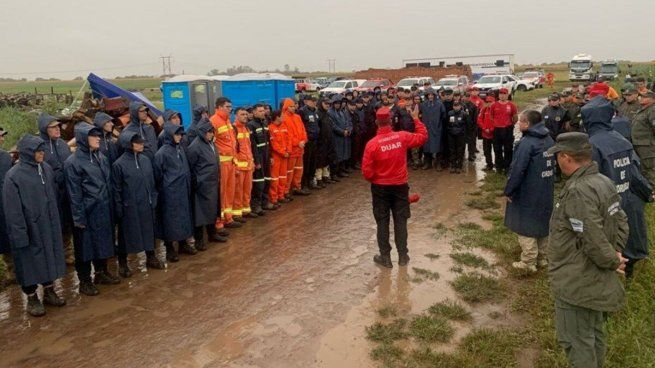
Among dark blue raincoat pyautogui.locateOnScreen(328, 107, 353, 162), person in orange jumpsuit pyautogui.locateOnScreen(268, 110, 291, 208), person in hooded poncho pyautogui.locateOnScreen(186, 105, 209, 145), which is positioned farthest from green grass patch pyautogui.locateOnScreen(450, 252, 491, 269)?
dark blue raincoat pyautogui.locateOnScreen(328, 107, 353, 162)

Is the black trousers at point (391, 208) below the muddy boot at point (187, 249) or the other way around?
the other way around

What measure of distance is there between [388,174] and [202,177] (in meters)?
2.66

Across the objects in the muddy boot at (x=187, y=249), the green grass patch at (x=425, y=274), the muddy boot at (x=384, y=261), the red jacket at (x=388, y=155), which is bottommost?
the green grass patch at (x=425, y=274)

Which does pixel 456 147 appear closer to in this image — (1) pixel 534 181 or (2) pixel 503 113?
(2) pixel 503 113

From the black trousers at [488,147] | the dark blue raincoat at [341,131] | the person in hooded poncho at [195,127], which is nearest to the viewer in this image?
the person in hooded poncho at [195,127]

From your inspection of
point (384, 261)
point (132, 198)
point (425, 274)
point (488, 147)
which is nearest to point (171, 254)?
point (132, 198)

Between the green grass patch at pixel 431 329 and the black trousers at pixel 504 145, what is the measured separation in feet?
22.3

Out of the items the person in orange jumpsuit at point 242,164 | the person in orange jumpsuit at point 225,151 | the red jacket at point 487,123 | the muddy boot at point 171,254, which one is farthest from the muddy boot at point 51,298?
the red jacket at point 487,123

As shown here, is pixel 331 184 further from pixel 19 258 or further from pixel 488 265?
pixel 19 258

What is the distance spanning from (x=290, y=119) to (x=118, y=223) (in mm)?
4005

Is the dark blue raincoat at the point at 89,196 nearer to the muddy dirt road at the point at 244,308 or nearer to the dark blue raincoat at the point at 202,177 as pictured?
the muddy dirt road at the point at 244,308

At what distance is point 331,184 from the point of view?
10664 mm

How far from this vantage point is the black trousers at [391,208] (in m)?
5.92

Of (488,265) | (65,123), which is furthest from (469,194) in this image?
(65,123)
